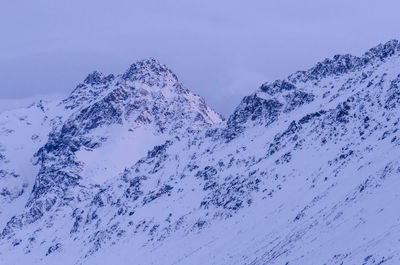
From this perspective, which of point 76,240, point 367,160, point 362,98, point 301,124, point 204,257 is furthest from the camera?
point 76,240

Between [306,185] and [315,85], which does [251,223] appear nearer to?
[306,185]

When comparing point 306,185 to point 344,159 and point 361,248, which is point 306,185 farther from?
point 361,248

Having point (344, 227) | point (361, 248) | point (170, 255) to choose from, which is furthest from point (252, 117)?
point (361, 248)

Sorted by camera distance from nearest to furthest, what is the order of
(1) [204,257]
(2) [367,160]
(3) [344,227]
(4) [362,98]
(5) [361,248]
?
(5) [361,248], (3) [344,227], (2) [367,160], (1) [204,257], (4) [362,98]

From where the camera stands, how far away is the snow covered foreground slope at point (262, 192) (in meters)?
72.6

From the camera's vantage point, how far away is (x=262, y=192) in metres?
100

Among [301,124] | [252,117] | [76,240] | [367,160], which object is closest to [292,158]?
[301,124]

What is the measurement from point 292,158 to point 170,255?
2130cm

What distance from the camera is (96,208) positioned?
13525 centimetres

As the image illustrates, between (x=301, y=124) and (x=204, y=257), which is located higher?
(x=301, y=124)

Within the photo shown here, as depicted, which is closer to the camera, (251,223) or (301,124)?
(251,223)

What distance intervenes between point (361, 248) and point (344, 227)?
31.2 ft

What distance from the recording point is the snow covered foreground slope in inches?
2859

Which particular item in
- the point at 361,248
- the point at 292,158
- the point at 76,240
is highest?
the point at 76,240
